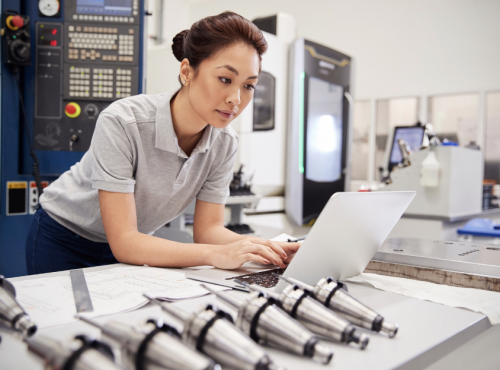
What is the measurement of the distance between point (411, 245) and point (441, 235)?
1512 millimetres

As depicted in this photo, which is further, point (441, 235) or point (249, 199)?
point (441, 235)

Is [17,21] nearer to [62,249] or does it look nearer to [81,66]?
[81,66]

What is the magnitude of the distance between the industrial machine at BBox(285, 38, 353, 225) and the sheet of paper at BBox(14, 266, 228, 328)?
7.60 ft

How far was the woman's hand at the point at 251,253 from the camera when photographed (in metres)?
0.95

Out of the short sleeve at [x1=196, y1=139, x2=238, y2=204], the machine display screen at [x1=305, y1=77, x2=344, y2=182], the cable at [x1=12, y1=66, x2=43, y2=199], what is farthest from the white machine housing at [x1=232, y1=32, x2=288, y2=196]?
the short sleeve at [x1=196, y1=139, x2=238, y2=204]

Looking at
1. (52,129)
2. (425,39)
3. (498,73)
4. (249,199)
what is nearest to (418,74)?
(425,39)

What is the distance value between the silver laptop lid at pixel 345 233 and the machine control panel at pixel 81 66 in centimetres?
142

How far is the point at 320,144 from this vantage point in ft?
11.2

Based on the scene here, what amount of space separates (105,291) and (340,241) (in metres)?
0.43

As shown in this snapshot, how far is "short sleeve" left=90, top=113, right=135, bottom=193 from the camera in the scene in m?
1.03

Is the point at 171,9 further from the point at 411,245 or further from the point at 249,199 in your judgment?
the point at 411,245

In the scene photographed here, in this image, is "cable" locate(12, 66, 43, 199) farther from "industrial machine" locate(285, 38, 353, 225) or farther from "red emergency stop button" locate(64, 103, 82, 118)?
"industrial machine" locate(285, 38, 353, 225)

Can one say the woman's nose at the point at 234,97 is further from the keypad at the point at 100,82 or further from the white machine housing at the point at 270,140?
the white machine housing at the point at 270,140

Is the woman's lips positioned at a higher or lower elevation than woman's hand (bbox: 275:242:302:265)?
higher
